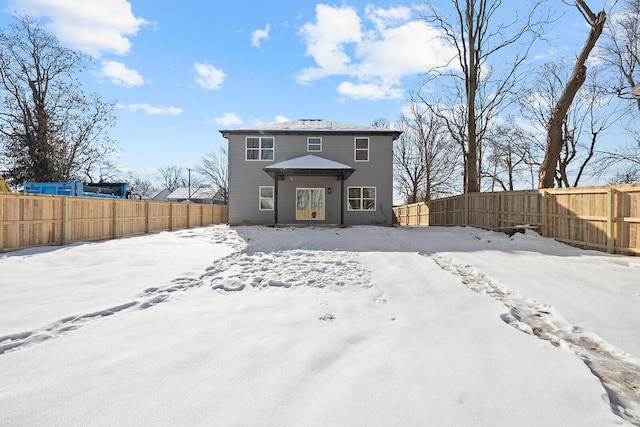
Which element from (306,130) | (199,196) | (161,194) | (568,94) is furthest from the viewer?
(161,194)

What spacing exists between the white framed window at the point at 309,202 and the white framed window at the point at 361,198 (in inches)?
58.1

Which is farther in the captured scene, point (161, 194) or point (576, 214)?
point (161, 194)

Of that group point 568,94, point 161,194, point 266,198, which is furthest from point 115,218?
point 161,194

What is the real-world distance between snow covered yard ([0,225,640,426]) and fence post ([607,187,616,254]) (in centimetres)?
187

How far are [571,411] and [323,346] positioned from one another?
5.43ft

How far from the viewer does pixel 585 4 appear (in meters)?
10.2

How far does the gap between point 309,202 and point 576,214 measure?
11165 mm

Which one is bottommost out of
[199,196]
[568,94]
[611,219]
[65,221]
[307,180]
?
[65,221]

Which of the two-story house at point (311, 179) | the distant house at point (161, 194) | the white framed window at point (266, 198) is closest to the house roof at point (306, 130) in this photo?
the two-story house at point (311, 179)

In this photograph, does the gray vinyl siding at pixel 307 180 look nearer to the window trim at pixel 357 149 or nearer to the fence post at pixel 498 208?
the window trim at pixel 357 149

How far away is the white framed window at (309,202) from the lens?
1655 centimetres

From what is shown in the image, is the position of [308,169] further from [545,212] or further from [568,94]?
[568,94]

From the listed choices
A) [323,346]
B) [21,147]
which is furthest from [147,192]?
[323,346]

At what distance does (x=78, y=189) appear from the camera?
12773mm
